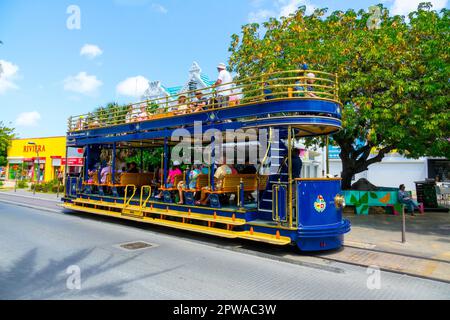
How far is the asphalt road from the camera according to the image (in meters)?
4.95

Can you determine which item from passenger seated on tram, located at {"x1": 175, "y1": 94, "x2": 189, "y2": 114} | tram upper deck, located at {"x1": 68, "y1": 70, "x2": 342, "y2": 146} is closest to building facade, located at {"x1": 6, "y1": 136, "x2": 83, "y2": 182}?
tram upper deck, located at {"x1": 68, "y1": 70, "x2": 342, "y2": 146}

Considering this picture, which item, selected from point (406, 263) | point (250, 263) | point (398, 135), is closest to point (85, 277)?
point (250, 263)

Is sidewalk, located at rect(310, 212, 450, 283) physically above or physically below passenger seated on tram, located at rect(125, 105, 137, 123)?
below

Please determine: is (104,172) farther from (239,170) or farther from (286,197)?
(286,197)

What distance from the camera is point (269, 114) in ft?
26.0

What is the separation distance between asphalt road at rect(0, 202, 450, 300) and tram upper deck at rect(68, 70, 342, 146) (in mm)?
3065

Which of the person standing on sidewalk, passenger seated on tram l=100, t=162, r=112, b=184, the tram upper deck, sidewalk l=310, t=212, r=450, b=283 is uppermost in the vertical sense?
the tram upper deck

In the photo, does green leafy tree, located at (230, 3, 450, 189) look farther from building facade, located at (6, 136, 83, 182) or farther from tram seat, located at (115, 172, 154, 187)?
building facade, located at (6, 136, 83, 182)

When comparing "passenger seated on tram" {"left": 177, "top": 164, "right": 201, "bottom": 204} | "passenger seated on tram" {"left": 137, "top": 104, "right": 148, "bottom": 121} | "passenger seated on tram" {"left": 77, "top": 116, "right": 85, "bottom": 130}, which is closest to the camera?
"passenger seated on tram" {"left": 177, "top": 164, "right": 201, "bottom": 204}

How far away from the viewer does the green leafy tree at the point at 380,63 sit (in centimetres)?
1062

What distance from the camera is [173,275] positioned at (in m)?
5.77

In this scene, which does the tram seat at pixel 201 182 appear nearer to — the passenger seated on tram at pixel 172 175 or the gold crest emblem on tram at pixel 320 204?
the passenger seated on tram at pixel 172 175

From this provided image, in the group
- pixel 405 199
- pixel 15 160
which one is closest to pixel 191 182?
pixel 405 199

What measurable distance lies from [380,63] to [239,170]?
6.74m
